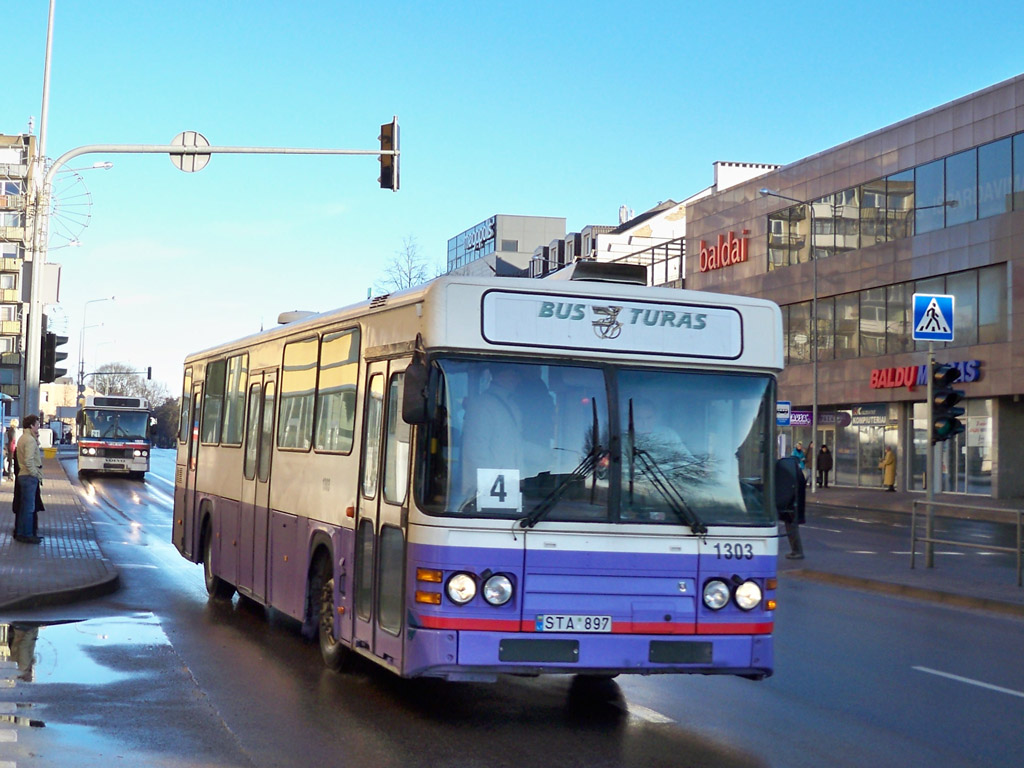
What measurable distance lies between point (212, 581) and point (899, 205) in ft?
136

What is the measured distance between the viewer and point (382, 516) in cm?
819

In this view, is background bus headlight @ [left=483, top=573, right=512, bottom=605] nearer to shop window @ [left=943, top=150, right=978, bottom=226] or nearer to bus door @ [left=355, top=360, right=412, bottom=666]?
bus door @ [left=355, top=360, right=412, bottom=666]

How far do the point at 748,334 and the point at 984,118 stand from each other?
→ 4032 centimetres

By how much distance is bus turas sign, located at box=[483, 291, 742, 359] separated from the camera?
7707 mm

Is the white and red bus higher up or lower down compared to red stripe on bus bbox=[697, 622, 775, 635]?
higher up

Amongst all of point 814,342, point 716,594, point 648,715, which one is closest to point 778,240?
point 814,342

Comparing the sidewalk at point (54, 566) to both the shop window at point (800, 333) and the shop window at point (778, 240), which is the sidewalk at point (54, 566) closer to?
the shop window at point (800, 333)

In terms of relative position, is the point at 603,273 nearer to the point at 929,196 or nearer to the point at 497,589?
the point at 497,589

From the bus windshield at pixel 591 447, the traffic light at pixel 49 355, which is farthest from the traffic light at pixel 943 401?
the traffic light at pixel 49 355

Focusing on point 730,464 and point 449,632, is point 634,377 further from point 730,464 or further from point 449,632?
point 449,632

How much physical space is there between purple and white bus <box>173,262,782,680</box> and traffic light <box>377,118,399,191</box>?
35.1 feet

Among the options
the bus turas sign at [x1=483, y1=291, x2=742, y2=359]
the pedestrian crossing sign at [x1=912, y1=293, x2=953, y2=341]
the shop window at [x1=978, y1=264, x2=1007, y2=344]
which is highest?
the shop window at [x1=978, y1=264, x2=1007, y2=344]

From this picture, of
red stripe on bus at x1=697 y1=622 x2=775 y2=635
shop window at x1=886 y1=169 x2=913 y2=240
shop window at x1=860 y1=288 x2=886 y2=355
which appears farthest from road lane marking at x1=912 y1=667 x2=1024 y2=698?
shop window at x1=860 y1=288 x2=886 y2=355

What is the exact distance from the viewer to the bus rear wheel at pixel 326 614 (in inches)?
366
